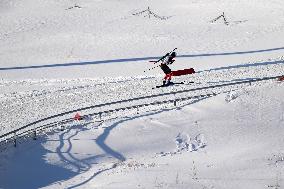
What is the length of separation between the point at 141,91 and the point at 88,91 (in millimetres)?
3242

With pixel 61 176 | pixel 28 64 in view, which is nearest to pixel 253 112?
pixel 61 176

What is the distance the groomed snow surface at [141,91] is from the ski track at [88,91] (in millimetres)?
65

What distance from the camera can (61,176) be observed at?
20.5 metres

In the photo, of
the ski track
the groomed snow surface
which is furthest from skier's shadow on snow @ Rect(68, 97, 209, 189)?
the ski track

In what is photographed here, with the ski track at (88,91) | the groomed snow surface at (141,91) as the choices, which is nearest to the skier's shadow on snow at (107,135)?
the groomed snow surface at (141,91)

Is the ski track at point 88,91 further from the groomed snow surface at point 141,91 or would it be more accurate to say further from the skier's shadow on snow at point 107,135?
the skier's shadow on snow at point 107,135

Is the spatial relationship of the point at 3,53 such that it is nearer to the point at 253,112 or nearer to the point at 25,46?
the point at 25,46

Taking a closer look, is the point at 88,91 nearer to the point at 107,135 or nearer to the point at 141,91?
the point at 141,91

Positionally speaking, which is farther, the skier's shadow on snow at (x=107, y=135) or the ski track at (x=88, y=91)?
the ski track at (x=88, y=91)

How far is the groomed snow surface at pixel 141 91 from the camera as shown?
19531 mm

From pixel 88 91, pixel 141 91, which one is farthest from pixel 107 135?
pixel 88 91

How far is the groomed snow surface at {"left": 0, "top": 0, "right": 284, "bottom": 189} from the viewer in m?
19.5

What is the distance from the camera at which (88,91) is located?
30.7m

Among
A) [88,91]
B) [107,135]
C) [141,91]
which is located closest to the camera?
[107,135]
